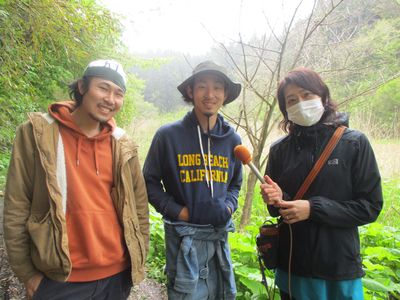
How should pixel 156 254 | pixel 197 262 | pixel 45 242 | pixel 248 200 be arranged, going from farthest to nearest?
pixel 248 200
pixel 156 254
pixel 197 262
pixel 45 242

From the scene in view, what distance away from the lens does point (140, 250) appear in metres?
1.81

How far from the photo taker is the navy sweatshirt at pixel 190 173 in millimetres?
1970

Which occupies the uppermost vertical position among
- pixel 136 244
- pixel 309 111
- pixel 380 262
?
pixel 309 111

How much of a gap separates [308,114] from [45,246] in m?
1.62

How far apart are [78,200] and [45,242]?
0.25m

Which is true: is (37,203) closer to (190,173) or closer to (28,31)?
(190,173)

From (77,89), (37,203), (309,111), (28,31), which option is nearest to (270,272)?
(309,111)

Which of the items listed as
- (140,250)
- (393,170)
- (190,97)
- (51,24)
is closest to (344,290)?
(140,250)

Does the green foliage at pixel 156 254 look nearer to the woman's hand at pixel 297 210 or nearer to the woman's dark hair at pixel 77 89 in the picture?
the woman's hand at pixel 297 210

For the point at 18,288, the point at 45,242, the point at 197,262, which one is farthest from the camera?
the point at 18,288

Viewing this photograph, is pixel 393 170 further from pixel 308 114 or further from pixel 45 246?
pixel 45 246

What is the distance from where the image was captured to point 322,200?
164 cm

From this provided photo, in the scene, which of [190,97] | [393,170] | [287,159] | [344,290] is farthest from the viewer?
[393,170]

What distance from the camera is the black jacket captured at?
163 cm
